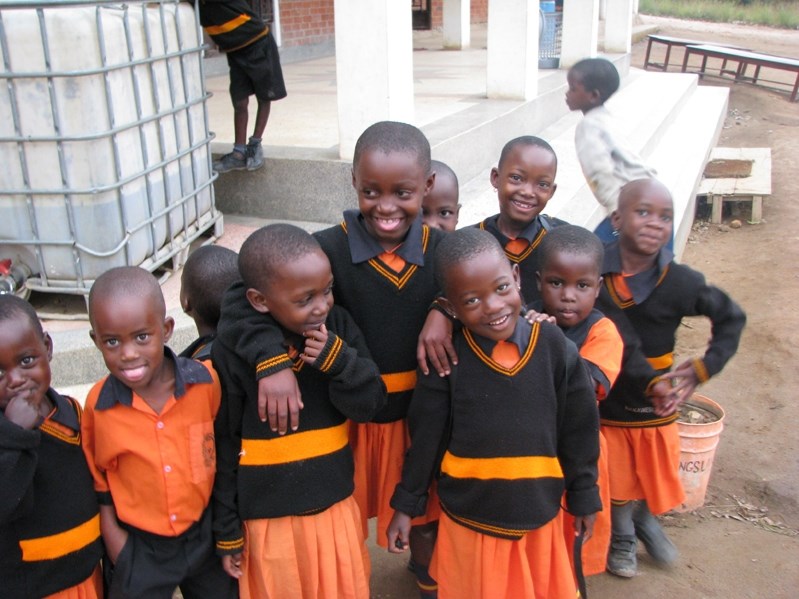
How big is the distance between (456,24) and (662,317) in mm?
9385

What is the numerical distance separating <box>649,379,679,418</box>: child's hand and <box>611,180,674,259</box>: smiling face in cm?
40

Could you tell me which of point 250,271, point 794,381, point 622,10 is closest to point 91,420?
point 250,271

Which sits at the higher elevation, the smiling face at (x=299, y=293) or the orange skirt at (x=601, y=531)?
the smiling face at (x=299, y=293)

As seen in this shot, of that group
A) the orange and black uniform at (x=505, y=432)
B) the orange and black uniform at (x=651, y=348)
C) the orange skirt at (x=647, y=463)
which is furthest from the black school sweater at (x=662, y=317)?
the orange and black uniform at (x=505, y=432)

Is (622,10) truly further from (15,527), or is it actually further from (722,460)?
(15,527)

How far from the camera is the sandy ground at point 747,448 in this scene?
2711 mm

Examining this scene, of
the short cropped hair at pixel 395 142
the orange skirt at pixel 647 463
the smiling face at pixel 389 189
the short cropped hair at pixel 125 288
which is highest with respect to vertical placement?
the short cropped hair at pixel 395 142

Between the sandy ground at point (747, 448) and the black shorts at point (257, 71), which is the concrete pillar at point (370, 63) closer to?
the black shorts at point (257, 71)

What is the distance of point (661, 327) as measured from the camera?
2402 millimetres

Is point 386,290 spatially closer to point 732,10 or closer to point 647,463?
point 647,463

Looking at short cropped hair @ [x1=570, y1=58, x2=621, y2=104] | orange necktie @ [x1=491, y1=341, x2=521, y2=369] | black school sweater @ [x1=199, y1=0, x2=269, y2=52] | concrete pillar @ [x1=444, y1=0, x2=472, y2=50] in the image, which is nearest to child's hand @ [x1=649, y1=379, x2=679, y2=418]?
orange necktie @ [x1=491, y1=341, x2=521, y2=369]

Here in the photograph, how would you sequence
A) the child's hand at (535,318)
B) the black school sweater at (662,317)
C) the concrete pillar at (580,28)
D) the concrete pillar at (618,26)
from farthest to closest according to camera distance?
the concrete pillar at (618,26) < the concrete pillar at (580,28) < the black school sweater at (662,317) < the child's hand at (535,318)

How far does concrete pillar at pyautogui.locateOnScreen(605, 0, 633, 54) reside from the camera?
34.6 feet

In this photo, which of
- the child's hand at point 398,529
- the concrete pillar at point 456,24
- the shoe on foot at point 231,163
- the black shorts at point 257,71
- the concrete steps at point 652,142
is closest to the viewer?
the child's hand at point 398,529
